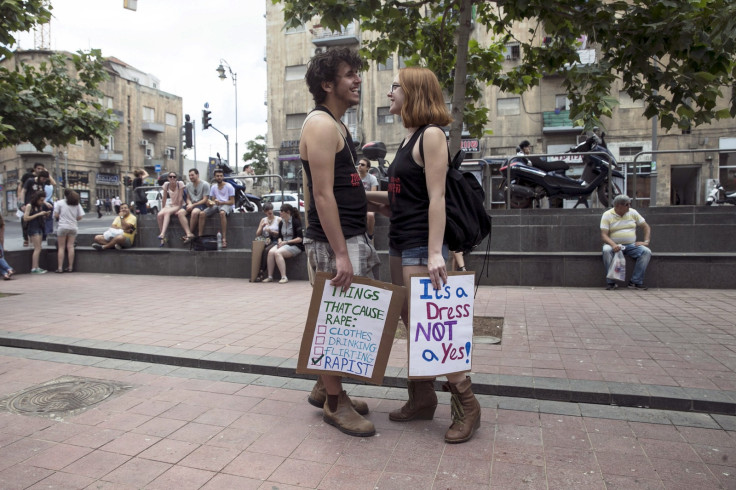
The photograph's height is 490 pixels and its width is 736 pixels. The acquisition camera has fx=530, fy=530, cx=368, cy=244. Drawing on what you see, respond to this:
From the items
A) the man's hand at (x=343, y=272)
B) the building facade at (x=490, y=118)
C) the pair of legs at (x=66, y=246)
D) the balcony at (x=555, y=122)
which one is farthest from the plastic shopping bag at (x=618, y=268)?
the balcony at (x=555, y=122)

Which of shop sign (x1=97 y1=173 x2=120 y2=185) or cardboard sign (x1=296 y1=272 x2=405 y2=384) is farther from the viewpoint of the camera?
shop sign (x1=97 y1=173 x2=120 y2=185)

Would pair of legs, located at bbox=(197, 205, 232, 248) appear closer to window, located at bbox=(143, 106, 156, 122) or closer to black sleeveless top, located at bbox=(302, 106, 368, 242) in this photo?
black sleeveless top, located at bbox=(302, 106, 368, 242)

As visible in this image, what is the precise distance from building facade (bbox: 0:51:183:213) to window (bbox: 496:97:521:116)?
A: 22407mm

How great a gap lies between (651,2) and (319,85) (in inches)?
143

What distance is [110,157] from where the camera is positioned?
149ft

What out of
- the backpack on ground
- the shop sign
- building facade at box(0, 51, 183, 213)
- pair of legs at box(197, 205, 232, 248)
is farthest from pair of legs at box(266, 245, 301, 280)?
the shop sign

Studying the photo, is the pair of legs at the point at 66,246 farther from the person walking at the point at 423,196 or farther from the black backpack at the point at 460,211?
the black backpack at the point at 460,211

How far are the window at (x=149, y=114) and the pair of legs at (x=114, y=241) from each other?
43237 millimetres

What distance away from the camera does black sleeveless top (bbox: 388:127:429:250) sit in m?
3.12

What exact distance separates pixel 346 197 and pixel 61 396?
8.99 ft

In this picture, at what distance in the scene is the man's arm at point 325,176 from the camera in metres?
3.00

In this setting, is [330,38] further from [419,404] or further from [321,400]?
[419,404]

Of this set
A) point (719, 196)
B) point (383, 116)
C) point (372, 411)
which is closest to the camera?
point (372, 411)

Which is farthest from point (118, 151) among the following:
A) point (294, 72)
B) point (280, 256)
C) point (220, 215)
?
point (280, 256)
